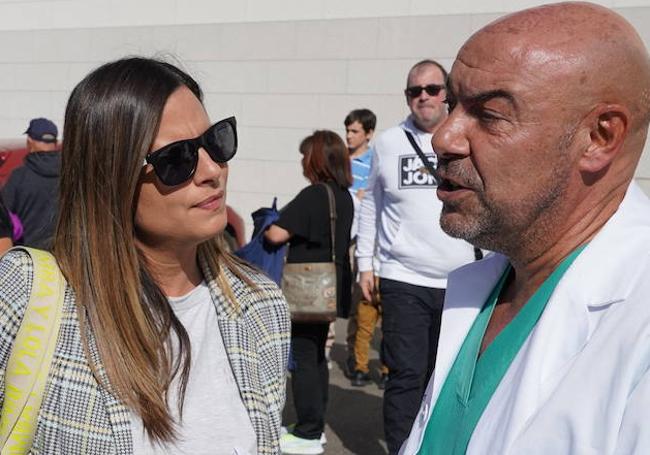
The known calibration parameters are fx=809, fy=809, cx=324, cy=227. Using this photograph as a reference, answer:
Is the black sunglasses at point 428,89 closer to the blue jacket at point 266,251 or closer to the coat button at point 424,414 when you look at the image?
the blue jacket at point 266,251

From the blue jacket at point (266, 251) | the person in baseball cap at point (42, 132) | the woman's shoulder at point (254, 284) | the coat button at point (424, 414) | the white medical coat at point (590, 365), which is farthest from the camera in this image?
the person in baseball cap at point (42, 132)

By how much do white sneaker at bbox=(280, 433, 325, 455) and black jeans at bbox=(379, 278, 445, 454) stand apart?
632 millimetres

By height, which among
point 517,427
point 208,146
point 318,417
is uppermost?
point 208,146

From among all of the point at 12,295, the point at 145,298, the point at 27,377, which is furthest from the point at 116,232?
the point at 27,377

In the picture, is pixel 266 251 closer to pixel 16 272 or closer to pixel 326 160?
pixel 326 160

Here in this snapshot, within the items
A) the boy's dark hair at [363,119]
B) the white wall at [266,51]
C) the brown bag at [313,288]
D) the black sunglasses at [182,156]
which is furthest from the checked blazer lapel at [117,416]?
the white wall at [266,51]

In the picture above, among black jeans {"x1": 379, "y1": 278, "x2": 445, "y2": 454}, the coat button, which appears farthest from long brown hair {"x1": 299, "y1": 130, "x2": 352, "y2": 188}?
the coat button

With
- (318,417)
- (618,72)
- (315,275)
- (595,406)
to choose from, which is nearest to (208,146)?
(618,72)

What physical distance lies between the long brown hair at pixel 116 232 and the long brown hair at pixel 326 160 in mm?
2840

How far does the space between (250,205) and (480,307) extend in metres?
7.53

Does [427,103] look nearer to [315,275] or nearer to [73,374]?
[315,275]

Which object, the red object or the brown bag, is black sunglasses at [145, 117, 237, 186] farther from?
the red object

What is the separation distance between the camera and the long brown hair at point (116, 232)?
1.83m

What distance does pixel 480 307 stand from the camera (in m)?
1.82
